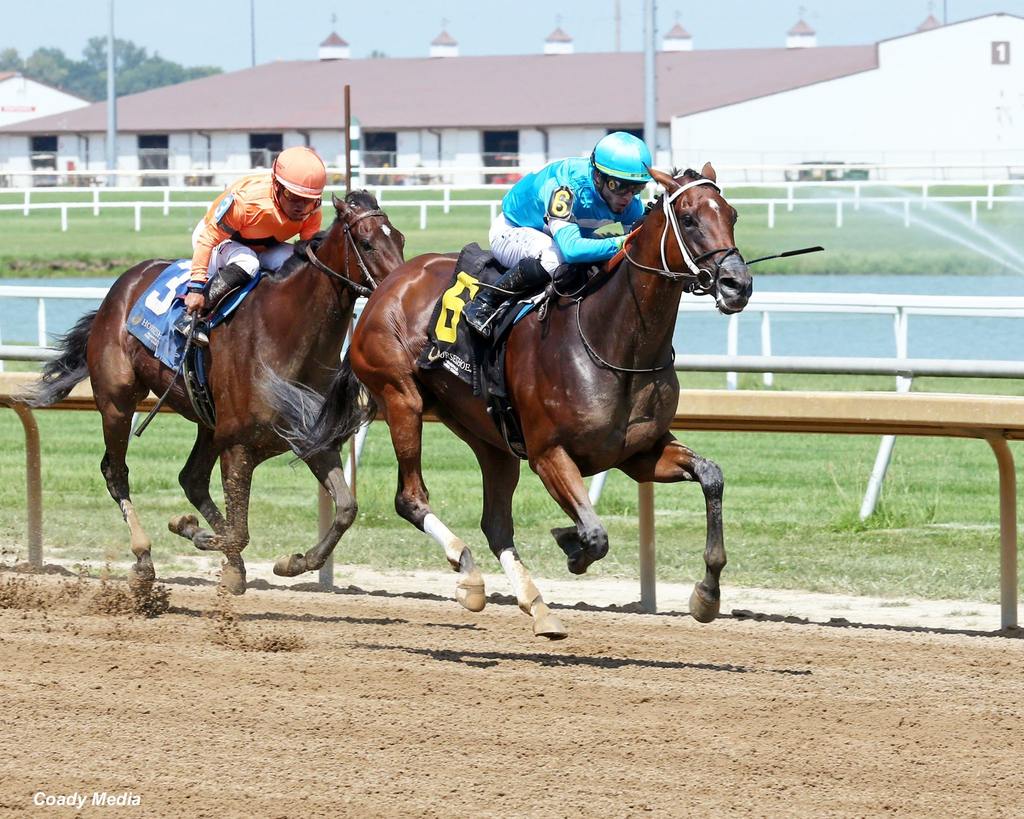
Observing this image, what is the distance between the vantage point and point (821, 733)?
4.65 meters

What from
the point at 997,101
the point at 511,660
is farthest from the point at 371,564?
the point at 997,101

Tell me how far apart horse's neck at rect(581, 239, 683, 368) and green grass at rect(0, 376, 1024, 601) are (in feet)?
6.76

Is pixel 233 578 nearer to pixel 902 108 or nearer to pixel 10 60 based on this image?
pixel 902 108

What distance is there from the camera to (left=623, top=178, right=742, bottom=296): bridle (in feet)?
17.1

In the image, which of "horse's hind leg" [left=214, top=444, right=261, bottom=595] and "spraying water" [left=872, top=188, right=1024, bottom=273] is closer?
"horse's hind leg" [left=214, top=444, right=261, bottom=595]

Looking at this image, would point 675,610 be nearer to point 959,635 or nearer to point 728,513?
point 959,635

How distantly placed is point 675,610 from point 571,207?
1.93 m

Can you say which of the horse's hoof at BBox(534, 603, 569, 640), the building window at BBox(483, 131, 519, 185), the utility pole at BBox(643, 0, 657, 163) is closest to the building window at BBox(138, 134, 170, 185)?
the building window at BBox(483, 131, 519, 185)

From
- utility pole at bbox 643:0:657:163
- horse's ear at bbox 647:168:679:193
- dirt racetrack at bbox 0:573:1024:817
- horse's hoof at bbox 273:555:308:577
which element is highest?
utility pole at bbox 643:0:657:163

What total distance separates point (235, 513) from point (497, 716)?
94.1 inches

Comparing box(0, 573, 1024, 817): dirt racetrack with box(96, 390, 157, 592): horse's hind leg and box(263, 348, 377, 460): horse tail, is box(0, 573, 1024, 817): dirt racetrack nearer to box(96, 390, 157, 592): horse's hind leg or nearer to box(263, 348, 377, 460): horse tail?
box(263, 348, 377, 460): horse tail

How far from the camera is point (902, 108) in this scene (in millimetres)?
52562

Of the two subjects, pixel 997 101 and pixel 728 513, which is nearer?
pixel 728 513

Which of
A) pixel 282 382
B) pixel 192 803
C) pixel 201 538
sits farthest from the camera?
pixel 201 538
